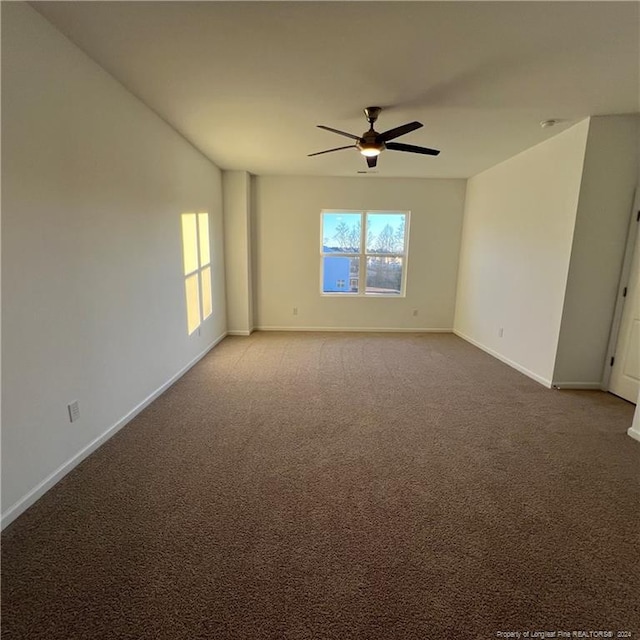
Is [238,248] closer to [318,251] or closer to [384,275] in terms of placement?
[318,251]

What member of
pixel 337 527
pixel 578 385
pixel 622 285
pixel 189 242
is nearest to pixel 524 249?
pixel 622 285

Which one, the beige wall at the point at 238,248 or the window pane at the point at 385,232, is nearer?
the beige wall at the point at 238,248

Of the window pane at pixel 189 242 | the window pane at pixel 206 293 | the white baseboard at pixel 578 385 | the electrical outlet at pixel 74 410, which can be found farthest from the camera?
the window pane at pixel 206 293

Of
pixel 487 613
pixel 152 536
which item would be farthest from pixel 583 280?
pixel 152 536

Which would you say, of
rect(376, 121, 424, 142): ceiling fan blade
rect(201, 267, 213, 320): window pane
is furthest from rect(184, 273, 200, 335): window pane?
rect(376, 121, 424, 142): ceiling fan blade

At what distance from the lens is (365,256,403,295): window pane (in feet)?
19.5

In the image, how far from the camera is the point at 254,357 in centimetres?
446

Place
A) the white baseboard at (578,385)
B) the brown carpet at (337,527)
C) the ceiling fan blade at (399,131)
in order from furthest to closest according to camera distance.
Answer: the white baseboard at (578,385) < the ceiling fan blade at (399,131) < the brown carpet at (337,527)

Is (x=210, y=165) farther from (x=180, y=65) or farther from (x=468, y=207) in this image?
(x=468, y=207)

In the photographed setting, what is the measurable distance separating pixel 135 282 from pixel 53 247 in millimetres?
859

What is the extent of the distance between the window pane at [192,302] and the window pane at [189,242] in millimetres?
123

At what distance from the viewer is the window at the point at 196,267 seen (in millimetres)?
3922

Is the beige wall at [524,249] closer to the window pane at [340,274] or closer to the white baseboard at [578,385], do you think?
the white baseboard at [578,385]

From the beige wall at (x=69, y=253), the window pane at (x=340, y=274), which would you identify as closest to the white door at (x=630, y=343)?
the window pane at (x=340, y=274)
